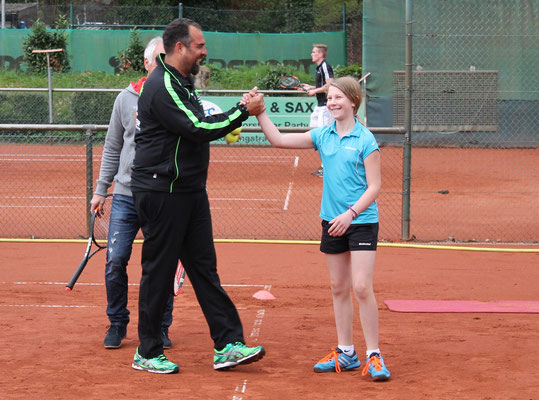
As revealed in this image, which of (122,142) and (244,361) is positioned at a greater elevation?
(122,142)

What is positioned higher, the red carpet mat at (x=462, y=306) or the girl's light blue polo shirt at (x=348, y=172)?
the girl's light blue polo shirt at (x=348, y=172)

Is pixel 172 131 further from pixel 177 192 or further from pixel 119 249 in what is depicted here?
pixel 119 249

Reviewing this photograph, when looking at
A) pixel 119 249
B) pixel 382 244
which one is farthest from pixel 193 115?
pixel 382 244

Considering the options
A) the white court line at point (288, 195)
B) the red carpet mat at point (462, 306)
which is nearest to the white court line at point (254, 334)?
the red carpet mat at point (462, 306)

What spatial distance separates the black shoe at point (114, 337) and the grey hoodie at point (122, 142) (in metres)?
0.98

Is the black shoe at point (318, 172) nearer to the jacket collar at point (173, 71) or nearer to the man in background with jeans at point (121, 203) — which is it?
the man in background with jeans at point (121, 203)

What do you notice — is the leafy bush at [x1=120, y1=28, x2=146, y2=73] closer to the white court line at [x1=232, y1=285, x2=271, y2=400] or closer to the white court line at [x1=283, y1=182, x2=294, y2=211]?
the white court line at [x1=283, y1=182, x2=294, y2=211]

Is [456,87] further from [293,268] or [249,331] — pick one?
[249,331]

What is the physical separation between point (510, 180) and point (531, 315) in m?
8.99

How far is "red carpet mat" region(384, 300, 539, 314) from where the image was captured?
684 cm

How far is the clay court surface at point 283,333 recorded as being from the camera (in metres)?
4.86

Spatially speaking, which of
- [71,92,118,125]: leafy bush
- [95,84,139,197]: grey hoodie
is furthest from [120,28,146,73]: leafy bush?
[95,84,139,197]: grey hoodie

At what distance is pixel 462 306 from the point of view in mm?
6984

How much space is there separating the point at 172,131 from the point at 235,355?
1.47m
